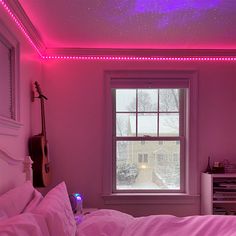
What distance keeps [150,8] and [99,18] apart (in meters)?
0.46

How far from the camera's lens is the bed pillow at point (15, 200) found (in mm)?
1603

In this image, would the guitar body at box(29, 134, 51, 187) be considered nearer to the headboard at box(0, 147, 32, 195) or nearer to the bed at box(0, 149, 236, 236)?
the headboard at box(0, 147, 32, 195)

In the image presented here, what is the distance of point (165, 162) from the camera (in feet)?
12.2

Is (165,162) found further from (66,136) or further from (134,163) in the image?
(66,136)

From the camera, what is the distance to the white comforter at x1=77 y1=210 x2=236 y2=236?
1.90 meters

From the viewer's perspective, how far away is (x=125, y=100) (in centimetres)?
373

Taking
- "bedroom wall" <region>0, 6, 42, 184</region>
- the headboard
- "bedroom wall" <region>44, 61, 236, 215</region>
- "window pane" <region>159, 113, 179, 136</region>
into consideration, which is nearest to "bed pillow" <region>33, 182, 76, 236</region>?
the headboard

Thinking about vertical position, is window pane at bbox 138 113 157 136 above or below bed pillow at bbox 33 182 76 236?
above

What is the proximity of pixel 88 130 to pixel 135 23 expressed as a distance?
4.51ft

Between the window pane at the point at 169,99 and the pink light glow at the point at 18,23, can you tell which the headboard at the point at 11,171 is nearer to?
the pink light glow at the point at 18,23

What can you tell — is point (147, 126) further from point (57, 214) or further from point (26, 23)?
point (57, 214)

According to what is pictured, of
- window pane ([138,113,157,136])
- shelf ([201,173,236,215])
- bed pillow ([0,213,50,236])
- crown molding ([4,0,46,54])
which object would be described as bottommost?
shelf ([201,173,236,215])

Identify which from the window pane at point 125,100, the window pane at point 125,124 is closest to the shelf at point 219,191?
the window pane at point 125,124

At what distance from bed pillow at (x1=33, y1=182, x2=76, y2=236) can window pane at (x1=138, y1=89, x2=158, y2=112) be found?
6.32ft
